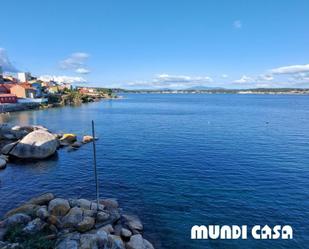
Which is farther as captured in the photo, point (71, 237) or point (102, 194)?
point (102, 194)

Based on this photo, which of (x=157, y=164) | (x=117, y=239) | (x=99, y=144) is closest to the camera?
(x=117, y=239)

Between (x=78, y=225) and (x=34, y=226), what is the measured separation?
229 centimetres

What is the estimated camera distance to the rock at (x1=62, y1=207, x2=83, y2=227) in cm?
1416

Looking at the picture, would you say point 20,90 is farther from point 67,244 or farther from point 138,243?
point 138,243

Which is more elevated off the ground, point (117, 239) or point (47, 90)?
point (47, 90)

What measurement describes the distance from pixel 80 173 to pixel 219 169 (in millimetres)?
14490

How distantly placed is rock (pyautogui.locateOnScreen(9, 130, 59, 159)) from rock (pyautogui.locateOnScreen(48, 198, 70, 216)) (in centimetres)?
1694

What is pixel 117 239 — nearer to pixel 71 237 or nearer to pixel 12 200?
pixel 71 237

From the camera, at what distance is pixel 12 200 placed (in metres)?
19.3

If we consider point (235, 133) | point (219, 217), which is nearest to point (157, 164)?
point (219, 217)

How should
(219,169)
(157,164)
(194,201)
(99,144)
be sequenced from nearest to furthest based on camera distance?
(194,201)
(219,169)
(157,164)
(99,144)

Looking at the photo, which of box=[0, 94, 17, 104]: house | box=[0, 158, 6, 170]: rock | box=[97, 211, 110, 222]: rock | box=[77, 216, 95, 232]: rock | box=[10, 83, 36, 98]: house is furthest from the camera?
box=[10, 83, 36, 98]: house

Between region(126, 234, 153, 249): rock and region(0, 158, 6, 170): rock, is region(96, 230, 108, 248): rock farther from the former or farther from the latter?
region(0, 158, 6, 170): rock

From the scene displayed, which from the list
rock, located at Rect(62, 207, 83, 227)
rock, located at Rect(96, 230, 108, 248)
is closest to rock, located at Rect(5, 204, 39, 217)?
rock, located at Rect(62, 207, 83, 227)
